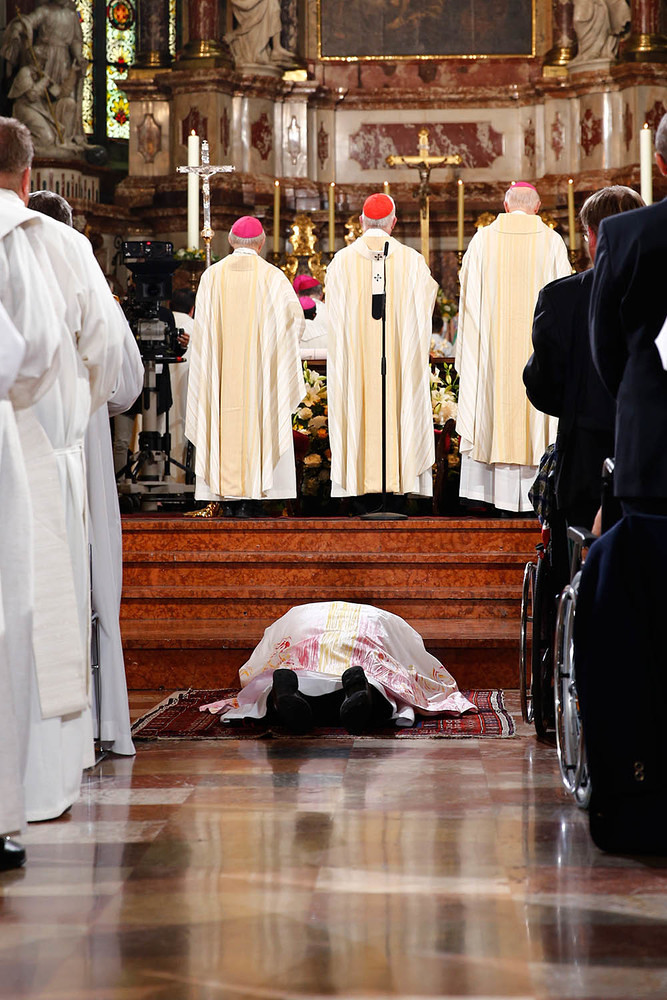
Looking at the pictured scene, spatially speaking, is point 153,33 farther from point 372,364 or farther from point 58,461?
point 58,461

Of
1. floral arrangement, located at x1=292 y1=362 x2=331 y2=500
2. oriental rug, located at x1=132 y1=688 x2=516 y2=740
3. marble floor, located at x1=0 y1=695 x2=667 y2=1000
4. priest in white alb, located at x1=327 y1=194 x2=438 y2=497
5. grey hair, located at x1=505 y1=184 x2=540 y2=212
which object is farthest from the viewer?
floral arrangement, located at x1=292 y1=362 x2=331 y2=500

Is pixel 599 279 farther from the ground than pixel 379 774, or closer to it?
farther from the ground

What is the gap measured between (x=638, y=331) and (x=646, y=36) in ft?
37.8

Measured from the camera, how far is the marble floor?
2.87 metres

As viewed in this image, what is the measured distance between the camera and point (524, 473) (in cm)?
872

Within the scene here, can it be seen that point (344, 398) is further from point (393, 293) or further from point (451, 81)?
point (451, 81)

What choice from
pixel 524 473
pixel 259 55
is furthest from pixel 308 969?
pixel 259 55

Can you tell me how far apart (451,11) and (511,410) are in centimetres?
771

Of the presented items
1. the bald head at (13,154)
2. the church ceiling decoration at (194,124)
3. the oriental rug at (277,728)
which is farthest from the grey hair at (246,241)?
the church ceiling decoration at (194,124)

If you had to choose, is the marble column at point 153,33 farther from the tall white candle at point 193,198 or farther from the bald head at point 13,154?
the bald head at point 13,154

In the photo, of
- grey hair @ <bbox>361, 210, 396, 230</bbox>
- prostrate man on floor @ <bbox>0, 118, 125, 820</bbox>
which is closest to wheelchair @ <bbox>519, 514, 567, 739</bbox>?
prostrate man on floor @ <bbox>0, 118, 125, 820</bbox>

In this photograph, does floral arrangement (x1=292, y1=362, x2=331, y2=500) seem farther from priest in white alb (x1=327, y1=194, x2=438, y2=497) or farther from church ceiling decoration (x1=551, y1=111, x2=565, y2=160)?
church ceiling decoration (x1=551, y1=111, x2=565, y2=160)

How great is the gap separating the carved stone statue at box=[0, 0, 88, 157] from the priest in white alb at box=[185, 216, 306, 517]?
6.33 meters

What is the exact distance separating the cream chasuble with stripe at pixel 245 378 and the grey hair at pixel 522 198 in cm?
168
